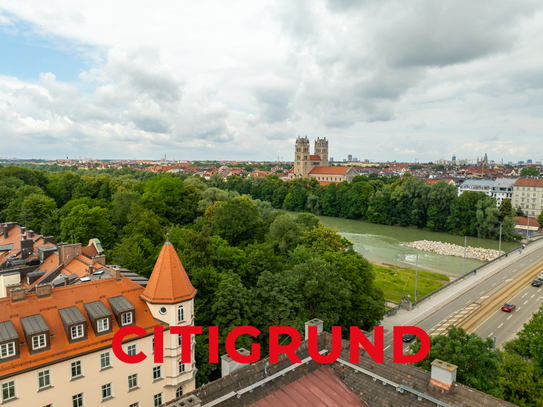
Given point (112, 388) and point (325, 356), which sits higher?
point (325, 356)

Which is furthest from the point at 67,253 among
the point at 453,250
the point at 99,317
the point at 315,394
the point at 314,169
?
the point at 314,169

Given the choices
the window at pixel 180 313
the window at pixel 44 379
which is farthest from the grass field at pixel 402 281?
the window at pixel 44 379

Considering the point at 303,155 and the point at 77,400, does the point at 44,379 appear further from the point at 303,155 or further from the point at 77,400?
the point at 303,155

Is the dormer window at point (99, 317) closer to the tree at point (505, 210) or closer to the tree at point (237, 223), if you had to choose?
the tree at point (237, 223)

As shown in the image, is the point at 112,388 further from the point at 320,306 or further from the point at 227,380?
the point at 320,306

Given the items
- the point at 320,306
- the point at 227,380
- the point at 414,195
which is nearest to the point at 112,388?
the point at 227,380
